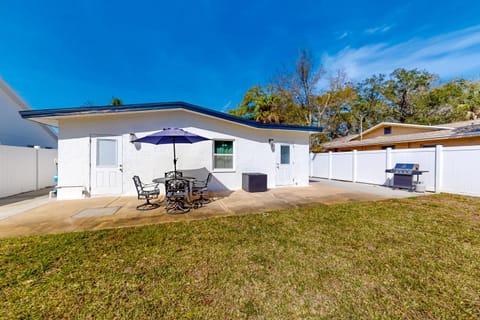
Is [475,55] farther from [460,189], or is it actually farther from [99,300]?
[99,300]

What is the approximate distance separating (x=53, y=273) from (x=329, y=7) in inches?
691

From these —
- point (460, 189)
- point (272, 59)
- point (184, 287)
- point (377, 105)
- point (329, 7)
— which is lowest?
point (184, 287)

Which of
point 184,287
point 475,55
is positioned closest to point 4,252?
point 184,287

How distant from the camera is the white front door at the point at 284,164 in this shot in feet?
30.8

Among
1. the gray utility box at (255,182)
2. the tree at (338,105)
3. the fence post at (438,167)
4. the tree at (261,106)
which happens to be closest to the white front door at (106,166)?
the gray utility box at (255,182)

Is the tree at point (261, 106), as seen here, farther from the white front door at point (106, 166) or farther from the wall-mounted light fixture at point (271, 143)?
the white front door at point (106, 166)

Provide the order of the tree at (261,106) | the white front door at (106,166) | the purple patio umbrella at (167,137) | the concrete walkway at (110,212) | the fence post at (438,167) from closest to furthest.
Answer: the concrete walkway at (110,212), the purple patio umbrella at (167,137), the white front door at (106,166), the fence post at (438,167), the tree at (261,106)

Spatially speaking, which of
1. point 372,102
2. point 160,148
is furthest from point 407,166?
point 372,102

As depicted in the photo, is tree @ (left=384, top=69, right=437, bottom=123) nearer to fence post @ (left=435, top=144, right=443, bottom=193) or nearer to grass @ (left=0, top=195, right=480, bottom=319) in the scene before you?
fence post @ (left=435, top=144, right=443, bottom=193)

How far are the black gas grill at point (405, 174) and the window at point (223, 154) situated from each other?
773 centimetres

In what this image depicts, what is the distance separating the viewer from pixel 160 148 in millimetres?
7359

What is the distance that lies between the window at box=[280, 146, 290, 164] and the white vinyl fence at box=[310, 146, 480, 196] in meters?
4.83

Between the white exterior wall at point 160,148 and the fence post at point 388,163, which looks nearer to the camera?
the white exterior wall at point 160,148

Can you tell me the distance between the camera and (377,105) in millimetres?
24188
